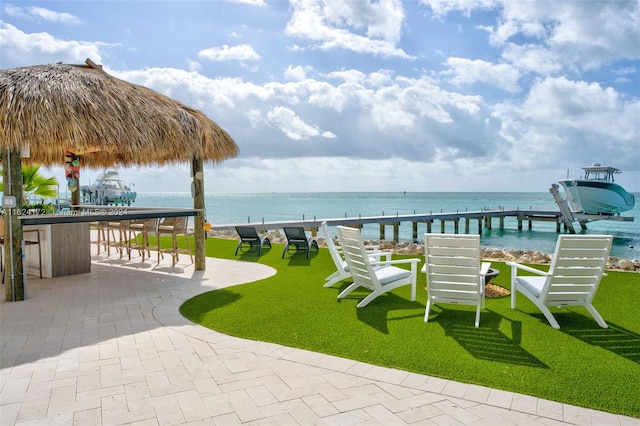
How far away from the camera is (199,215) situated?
27.6 feet

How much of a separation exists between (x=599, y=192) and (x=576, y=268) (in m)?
32.9

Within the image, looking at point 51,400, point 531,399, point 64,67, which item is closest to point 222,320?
point 51,400

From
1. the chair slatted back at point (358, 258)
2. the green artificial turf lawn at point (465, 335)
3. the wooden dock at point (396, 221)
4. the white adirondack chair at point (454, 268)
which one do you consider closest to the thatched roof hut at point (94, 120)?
the green artificial turf lawn at point (465, 335)

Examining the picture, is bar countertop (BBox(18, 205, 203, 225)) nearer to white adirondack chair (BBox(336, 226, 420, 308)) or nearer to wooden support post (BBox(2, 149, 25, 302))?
wooden support post (BBox(2, 149, 25, 302))

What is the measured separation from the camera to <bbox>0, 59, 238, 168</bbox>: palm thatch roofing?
5.90 meters

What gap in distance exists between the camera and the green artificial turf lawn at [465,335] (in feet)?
10.6

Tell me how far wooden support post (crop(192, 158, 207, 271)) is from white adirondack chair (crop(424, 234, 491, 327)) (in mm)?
5039

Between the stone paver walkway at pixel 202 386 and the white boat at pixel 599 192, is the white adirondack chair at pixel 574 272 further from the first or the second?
the white boat at pixel 599 192

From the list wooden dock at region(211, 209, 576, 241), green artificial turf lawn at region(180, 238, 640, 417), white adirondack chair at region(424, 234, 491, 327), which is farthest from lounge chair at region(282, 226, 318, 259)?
wooden dock at region(211, 209, 576, 241)

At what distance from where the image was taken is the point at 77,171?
31.7 feet

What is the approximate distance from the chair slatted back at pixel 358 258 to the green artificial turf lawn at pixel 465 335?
338 mm

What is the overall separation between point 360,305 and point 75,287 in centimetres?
476

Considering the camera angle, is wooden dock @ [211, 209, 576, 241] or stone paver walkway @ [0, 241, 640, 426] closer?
stone paver walkway @ [0, 241, 640, 426]

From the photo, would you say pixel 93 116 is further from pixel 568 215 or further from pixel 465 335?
pixel 568 215
